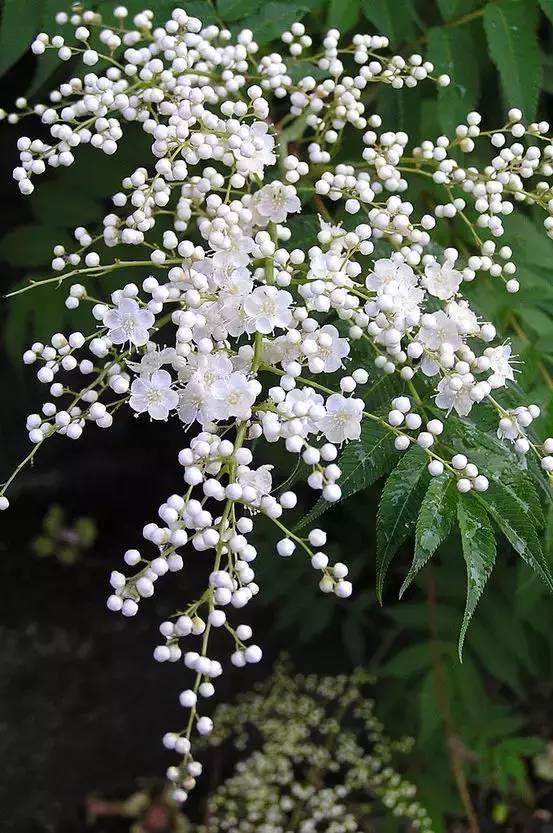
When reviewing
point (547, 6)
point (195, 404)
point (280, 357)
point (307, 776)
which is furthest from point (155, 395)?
point (307, 776)

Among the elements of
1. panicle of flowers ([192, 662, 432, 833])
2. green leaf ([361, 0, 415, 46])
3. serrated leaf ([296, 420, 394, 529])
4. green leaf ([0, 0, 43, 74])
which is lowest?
panicle of flowers ([192, 662, 432, 833])

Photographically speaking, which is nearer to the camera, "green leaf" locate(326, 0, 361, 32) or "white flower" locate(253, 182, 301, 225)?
"white flower" locate(253, 182, 301, 225)

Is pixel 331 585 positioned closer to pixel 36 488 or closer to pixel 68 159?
pixel 68 159

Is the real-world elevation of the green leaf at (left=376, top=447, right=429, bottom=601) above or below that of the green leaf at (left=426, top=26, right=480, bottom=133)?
below

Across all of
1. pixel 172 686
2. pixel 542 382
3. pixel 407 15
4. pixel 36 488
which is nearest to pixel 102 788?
pixel 172 686

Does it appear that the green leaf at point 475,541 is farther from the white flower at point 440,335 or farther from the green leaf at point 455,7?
the green leaf at point 455,7

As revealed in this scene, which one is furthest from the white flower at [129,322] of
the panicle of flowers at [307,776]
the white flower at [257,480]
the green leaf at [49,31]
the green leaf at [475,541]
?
the panicle of flowers at [307,776]

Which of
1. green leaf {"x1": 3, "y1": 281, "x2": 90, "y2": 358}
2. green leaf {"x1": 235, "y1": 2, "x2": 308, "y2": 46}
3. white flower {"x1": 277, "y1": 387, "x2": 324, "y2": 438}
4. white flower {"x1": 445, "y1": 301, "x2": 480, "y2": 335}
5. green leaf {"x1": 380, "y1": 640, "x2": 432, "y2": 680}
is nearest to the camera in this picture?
white flower {"x1": 277, "y1": 387, "x2": 324, "y2": 438}

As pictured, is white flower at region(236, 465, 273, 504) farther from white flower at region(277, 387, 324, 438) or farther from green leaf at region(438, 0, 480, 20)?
green leaf at region(438, 0, 480, 20)

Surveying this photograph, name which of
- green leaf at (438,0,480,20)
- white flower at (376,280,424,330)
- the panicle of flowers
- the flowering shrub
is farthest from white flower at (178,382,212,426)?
the panicle of flowers
